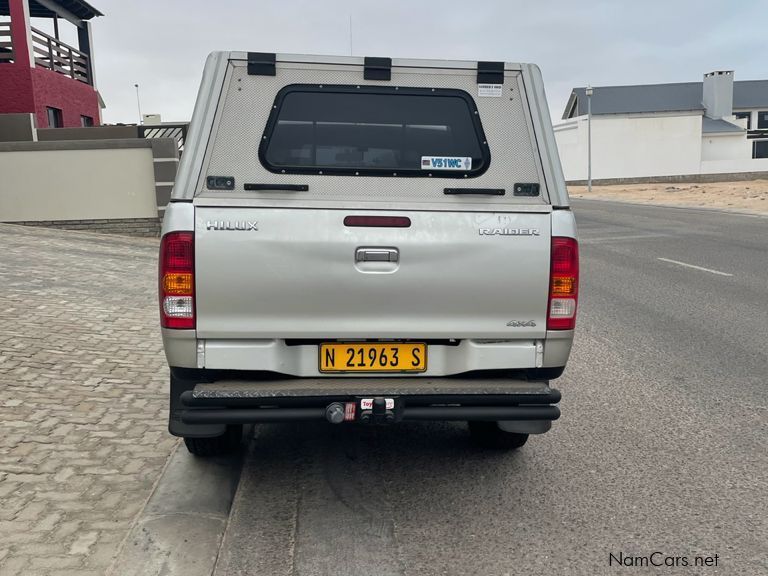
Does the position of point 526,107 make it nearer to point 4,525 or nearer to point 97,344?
point 4,525

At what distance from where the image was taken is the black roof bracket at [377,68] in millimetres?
3922

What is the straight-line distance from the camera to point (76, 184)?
15453mm

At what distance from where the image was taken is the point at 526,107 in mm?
4000

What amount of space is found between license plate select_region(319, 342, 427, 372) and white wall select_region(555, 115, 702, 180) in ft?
187

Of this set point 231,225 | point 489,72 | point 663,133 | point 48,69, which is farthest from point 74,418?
point 663,133

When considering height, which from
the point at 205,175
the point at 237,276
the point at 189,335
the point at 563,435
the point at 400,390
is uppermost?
the point at 205,175

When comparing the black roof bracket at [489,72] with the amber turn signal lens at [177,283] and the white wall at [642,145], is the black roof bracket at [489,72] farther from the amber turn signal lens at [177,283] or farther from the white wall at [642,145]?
the white wall at [642,145]

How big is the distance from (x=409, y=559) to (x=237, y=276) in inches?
58.0

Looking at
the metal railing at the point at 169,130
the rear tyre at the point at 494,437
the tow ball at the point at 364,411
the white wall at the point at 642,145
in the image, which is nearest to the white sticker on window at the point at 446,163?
the tow ball at the point at 364,411

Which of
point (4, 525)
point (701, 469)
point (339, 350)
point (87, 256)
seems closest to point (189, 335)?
point (339, 350)

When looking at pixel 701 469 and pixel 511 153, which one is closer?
pixel 511 153

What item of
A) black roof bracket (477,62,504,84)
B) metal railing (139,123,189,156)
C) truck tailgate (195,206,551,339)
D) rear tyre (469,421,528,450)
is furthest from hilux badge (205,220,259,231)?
metal railing (139,123,189,156)

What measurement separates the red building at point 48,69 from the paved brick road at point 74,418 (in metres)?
11.7

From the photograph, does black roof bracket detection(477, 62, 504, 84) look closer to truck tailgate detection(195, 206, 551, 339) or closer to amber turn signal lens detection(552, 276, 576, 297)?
truck tailgate detection(195, 206, 551, 339)
